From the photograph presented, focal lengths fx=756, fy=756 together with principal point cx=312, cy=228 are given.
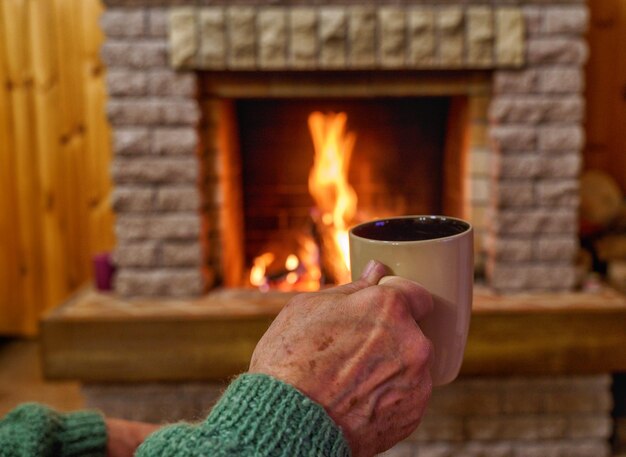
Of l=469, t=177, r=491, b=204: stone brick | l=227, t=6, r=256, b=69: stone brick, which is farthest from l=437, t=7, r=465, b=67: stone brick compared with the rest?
l=227, t=6, r=256, b=69: stone brick

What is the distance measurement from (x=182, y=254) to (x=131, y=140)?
1.05 ft

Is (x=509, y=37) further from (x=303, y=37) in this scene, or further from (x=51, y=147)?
(x=51, y=147)

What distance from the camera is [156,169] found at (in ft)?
6.37

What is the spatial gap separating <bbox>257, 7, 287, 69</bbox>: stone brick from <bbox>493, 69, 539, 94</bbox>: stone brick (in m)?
0.54

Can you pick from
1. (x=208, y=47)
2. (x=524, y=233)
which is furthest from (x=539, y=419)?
(x=208, y=47)

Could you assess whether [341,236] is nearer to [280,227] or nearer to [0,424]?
[280,227]

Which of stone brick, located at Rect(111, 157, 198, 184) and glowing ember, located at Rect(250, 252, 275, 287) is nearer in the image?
stone brick, located at Rect(111, 157, 198, 184)

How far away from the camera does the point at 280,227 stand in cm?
235

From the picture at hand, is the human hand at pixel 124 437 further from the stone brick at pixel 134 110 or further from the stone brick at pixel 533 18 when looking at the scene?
the stone brick at pixel 533 18

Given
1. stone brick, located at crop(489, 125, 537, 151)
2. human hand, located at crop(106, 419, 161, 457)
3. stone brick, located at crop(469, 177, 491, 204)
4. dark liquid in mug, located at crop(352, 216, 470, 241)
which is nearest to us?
dark liquid in mug, located at crop(352, 216, 470, 241)

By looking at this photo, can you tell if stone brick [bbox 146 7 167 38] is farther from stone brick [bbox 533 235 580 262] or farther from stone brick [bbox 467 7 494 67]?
stone brick [bbox 533 235 580 262]

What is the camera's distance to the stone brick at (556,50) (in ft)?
6.15

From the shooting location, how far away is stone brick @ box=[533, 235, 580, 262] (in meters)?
1.95

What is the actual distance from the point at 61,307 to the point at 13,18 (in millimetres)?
1138
